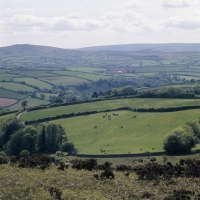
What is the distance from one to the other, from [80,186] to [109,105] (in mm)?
109152

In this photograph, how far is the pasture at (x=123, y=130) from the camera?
324 feet

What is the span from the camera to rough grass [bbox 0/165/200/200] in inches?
1598

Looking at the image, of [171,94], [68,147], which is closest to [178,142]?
[68,147]

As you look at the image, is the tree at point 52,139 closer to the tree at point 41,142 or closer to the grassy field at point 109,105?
the tree at point 41,142

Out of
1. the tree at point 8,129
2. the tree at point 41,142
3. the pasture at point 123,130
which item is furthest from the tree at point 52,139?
the tree at point 8,129

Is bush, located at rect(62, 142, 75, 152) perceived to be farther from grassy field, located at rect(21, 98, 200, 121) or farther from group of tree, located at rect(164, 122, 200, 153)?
grassy field, located at rect(21, 98, 200, 121)

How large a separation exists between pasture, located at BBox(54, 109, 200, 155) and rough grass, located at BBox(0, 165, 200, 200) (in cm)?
4275

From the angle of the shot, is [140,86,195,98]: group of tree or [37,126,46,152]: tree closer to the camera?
[37,126,46,152]: tree

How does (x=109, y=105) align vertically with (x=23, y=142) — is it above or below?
above

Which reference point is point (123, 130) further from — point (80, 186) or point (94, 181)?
point (80, 186)

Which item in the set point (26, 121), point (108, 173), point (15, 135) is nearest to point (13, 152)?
point (15, 135)

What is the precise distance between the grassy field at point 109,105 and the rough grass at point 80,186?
90856mm

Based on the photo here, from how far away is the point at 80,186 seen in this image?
145 ft

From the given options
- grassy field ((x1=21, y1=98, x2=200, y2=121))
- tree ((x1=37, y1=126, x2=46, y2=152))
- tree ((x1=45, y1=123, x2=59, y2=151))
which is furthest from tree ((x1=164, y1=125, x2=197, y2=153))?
grassy field ((x1=21, y1=98, x2=200, y2=121))
